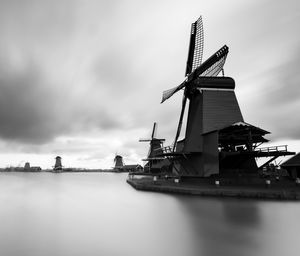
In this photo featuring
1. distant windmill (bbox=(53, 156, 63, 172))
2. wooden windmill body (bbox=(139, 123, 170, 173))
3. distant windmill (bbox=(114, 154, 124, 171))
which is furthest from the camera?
distant windmill (bbox=(53, 156, 63, 172))

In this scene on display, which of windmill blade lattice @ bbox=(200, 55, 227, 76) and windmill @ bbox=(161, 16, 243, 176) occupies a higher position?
windmill blade lattice @ bbox=(200, 55, 227, 76)

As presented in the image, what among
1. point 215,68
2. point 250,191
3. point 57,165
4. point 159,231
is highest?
point 57,165

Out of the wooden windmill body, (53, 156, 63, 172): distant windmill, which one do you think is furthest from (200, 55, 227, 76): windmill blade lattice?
(53, 156, 63, 172): distant windmill

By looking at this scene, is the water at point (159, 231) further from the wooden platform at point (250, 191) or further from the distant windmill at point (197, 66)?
the distant windmill at point (197, 66)

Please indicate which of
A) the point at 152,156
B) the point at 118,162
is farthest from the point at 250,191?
the point at 118,162

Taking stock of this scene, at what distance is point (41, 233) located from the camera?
11727 mm

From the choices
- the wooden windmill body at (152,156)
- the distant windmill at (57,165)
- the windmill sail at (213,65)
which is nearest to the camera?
the windmill sail at (213,65)

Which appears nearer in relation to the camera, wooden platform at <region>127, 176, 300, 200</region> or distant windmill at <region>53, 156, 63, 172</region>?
wooden platform at <region>127, 176, 300, 200</region>

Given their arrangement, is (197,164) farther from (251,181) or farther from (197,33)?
(197,33)

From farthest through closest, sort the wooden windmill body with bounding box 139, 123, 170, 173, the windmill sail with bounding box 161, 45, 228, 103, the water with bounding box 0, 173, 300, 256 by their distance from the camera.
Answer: the wooden windmill body with bounding box 139, 123, 170, 173 < the windmill sail with bounding box 161, 45, 228, 103 < the water with bounding box 0, 173, 300, 256

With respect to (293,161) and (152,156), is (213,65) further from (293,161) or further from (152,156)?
(152,156)

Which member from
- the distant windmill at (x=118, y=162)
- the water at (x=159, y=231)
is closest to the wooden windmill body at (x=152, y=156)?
the water at (x=159, y=231)

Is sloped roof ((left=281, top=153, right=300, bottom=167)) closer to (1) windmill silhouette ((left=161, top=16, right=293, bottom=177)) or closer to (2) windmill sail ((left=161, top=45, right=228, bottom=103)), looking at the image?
(1) windmill silhouette ((left=161, top=16, right=293, bottom=177))

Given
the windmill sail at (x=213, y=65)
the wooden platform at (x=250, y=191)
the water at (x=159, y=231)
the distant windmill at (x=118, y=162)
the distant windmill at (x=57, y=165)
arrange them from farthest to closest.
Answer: the distant windmill at (x=57, y=165), the distant windmill at (x=118, y=162), the windmill sail at (x=213, y=65), the wooden platform at (x=250, y=191), the water at (x=159, y=231)
